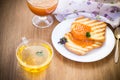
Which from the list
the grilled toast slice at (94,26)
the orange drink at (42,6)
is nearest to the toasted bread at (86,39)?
the grilled toast slice at (94,26)

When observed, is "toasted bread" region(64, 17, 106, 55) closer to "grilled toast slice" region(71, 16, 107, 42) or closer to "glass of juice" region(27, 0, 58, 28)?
"grilled toast slice" region(71, 16, 107, 42)

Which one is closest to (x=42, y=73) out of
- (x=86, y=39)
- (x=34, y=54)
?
(x=34, y=54)

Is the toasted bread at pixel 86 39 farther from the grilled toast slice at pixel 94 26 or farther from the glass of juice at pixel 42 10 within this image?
the glass of juice at pixel 42 10

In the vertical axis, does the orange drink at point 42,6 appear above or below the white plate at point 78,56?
above

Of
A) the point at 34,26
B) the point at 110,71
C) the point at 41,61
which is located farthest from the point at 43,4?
the point at 110,71

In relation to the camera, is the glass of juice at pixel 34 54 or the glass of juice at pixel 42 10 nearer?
the glass of juice at pixel 34 54
